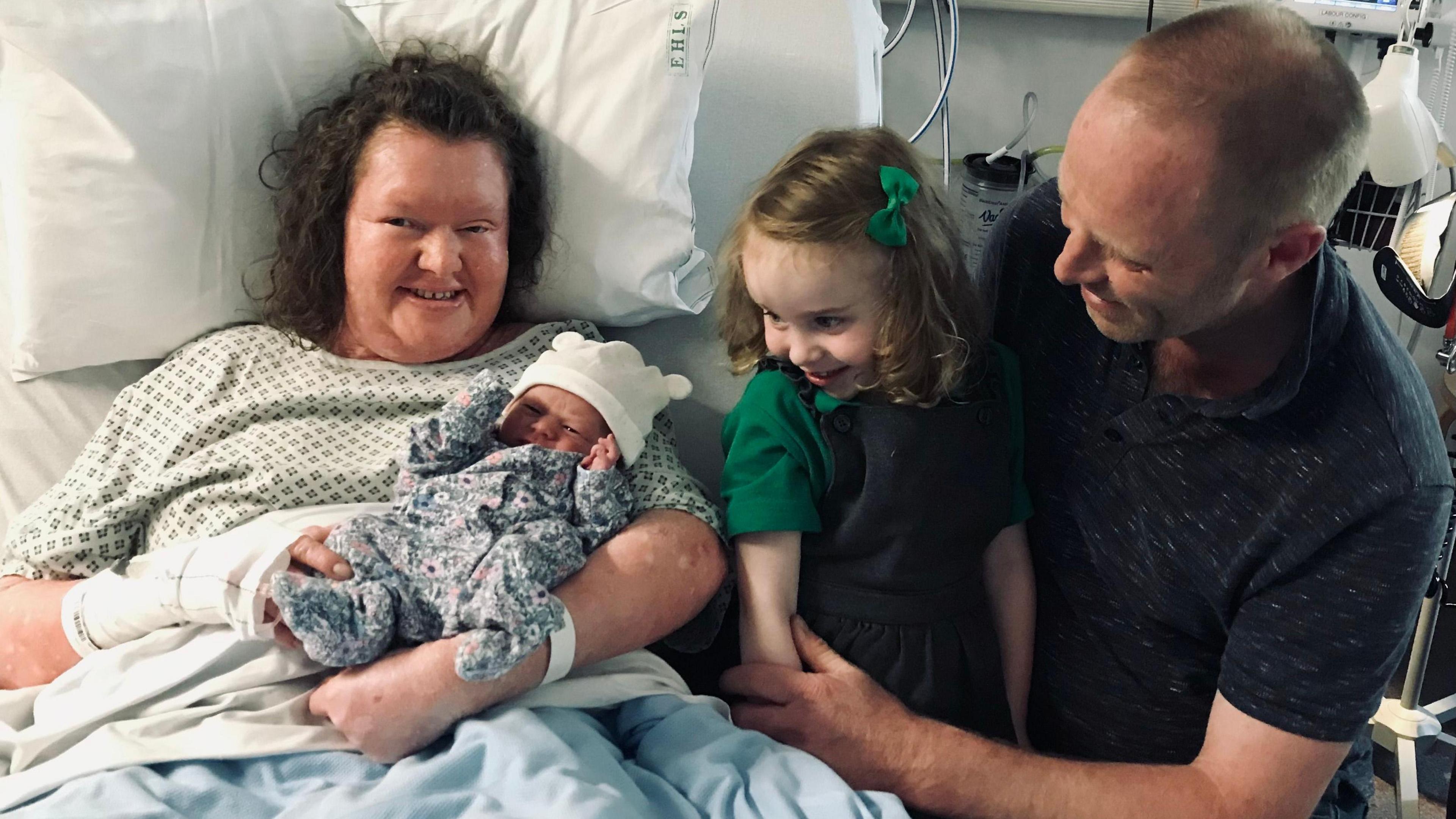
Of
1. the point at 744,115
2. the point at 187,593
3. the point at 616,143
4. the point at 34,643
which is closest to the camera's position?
the point at 187,593

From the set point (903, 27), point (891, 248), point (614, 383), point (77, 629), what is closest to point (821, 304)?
point (891, 248)

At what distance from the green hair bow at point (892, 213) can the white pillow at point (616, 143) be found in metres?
0.50

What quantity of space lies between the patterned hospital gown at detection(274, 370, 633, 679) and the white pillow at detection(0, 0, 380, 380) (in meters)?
0.51

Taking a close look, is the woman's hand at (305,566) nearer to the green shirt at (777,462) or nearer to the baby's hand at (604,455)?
the baby's hand at (604,455)

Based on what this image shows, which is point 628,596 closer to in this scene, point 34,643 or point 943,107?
point 34,643

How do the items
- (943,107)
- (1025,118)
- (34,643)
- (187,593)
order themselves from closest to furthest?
(187,593), (34,643), (943,107), (1025,118)

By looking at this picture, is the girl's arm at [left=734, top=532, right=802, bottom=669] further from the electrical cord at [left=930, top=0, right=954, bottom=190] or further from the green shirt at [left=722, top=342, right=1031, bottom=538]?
the electrical cord at [left=930, top=0, right=954, bottom=190]

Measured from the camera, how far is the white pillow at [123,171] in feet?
5.08

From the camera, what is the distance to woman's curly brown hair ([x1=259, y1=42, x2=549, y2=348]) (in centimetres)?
159

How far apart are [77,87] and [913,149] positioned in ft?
3.70

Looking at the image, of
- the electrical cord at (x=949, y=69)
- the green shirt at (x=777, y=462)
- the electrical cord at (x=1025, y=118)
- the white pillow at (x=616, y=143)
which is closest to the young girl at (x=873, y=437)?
the green shirt at (x=777, y=462)

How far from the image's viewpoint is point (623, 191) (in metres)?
1.69

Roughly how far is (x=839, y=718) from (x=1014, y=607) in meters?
0.30

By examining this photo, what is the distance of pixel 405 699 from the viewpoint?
3.86 feet
